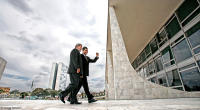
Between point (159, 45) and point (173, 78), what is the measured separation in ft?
12.8

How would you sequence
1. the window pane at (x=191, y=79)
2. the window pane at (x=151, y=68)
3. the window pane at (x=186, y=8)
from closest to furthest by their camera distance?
the window pane at (x=191, y=79), the window pane at (x=186, y=8), the window pane at (x=151, y=68)

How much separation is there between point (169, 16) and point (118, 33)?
233 inches

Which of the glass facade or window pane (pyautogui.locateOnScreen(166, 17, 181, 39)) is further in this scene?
window pane (pyautogui.locateOnScreen(166, 17, 181, 39))

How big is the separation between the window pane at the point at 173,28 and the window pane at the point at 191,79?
136 inches

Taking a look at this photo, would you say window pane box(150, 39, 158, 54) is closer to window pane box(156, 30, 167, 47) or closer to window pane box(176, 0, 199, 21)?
window pane box(156, 30, 167, 47)

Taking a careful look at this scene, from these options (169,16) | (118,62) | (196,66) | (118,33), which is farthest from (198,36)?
(118,62)

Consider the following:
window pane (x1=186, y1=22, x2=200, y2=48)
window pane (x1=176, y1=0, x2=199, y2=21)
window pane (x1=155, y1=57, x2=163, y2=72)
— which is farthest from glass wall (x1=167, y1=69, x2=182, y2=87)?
window pane (x1=176, y1=0, x2=199, y2=21)

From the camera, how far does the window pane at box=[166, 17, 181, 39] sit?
8047 millimetres

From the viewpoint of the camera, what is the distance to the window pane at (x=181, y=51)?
277 inches

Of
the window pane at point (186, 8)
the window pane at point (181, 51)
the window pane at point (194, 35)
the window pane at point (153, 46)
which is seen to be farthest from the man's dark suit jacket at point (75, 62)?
the window pane at point (153, 46)

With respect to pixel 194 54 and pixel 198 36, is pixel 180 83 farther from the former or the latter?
pixel 198 36

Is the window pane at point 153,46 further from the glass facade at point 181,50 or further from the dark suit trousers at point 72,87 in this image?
the dark suit trousers at point 72,87

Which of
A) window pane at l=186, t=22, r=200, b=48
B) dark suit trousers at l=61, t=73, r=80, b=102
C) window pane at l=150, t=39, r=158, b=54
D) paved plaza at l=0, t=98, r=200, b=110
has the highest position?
window pane at l=150, t=39, r=158, b=54

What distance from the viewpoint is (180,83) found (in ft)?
24.7
